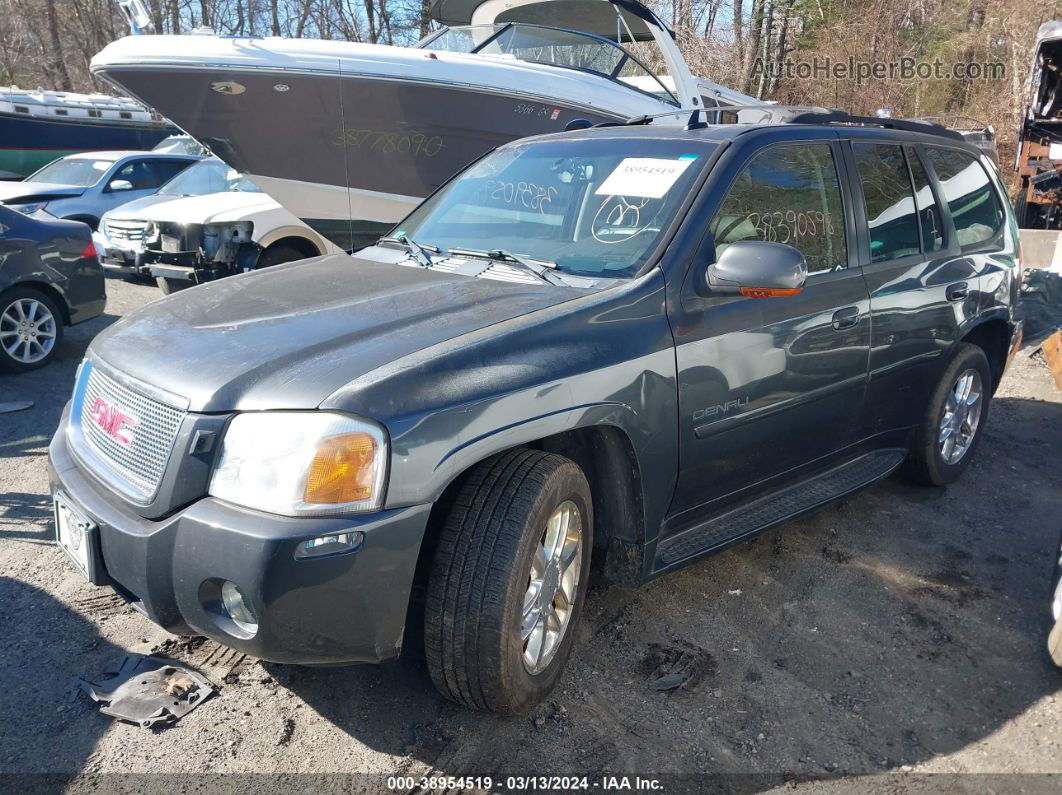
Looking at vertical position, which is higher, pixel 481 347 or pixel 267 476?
pixel 481 347

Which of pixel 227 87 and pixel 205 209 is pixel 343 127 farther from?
pixel 205 209

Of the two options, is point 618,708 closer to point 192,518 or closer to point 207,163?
point 192,518

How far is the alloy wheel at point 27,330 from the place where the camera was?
6.81m

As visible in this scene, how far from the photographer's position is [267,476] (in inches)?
94.7

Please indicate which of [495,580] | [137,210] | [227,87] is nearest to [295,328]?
[495,580]

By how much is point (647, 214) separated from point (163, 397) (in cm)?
186

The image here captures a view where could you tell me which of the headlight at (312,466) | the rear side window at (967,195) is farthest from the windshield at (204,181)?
the headlight at (312,466)

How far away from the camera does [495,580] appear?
2.62 meters

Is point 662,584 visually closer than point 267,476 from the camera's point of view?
No

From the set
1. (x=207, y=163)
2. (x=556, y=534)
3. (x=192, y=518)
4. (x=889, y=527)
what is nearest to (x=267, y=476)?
(x=192, y=518)

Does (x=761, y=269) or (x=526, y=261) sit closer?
(x=761, y=269)

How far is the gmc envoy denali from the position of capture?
2.42 metres

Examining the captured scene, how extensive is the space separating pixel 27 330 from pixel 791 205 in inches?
232

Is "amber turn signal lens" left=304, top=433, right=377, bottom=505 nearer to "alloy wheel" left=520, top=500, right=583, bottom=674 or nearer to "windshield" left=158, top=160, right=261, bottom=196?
"alloy wheel" left=520, top=500, right=583, bottom=674
